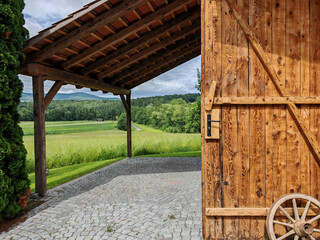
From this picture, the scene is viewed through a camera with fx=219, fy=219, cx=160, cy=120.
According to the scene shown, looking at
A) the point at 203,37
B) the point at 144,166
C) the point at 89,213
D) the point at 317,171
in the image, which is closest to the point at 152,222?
the point at 89,213

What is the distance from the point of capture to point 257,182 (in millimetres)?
2814

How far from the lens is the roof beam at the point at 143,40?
17.8 ft

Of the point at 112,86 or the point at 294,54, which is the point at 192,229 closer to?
the point at 294,54

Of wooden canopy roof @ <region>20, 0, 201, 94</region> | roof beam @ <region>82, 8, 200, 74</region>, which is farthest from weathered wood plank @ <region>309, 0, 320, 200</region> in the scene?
roof beam @ <region>82, 8, 200, 74</region>

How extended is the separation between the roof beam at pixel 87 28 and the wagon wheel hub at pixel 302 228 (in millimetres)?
4110

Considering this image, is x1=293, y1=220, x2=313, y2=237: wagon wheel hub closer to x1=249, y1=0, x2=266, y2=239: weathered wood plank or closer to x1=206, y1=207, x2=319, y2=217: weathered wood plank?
x1=206, y1=207, x2=319, y2=217: weathered wood plank

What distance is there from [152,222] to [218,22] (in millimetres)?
3030

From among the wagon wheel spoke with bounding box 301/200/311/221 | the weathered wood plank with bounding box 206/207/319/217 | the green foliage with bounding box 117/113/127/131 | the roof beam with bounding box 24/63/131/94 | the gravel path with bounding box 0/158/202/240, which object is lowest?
the gravel path with bounding box 0/158/202/240

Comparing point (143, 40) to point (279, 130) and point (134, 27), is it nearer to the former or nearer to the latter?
point (134, 27)

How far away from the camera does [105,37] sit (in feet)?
16.3

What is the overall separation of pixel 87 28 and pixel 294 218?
4.50 m

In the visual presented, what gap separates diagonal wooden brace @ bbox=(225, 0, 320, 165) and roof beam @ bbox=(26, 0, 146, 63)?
1954 mm

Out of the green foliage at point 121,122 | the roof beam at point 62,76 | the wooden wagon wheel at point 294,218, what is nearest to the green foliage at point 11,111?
the roof beam at point 62,76

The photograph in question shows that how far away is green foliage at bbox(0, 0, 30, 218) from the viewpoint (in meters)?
3.41
